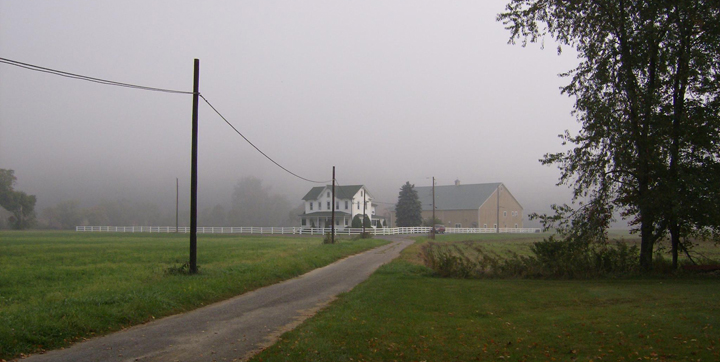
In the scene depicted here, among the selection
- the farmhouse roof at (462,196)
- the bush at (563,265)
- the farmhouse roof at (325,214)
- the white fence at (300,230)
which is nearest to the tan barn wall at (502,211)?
the farmhouse roof at (462,196)

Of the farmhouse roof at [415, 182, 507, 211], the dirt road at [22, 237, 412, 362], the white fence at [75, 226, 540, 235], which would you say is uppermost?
the farmhouse roof at [415, 182, 507, 211]

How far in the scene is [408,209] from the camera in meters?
82.2

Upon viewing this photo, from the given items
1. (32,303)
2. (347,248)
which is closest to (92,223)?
(347,248)

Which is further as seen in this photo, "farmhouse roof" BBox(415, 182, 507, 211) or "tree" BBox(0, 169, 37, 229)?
"farmhouse roof" BBox(415, 182, 507, 211)

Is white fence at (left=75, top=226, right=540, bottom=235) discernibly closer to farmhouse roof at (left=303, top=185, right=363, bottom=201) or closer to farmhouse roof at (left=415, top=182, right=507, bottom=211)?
farmhouse roof at (left=415, top=182, right=507, bottom=211)

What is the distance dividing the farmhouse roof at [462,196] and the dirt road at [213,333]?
77.1 meters

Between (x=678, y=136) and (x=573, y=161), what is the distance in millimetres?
3507

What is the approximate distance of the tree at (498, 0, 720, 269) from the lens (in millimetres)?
17250

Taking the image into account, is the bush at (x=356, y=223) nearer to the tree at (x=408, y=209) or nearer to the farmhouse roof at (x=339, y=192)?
the farmhouse roof at (x=339, y=192)

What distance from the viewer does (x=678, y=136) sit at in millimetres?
17797

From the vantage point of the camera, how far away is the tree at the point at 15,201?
81.6 meters

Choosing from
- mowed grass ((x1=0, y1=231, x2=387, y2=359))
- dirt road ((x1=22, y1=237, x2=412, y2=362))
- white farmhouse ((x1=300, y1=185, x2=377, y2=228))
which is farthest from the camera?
white farmhouse ((x1=300, y1=185, x2=377, y2=228))

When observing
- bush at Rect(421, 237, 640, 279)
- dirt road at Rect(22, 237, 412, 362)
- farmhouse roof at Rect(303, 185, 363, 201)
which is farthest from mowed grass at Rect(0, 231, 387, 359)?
farmhouse roof at Rect(303, 185, 363, 201)

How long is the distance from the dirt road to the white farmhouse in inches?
2375
